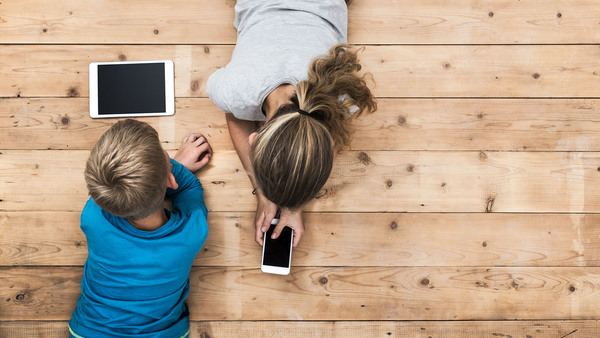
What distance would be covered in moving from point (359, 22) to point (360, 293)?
0.82m

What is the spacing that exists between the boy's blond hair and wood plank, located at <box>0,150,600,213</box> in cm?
40

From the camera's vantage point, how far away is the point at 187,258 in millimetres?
996

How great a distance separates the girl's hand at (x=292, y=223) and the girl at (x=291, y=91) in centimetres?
24

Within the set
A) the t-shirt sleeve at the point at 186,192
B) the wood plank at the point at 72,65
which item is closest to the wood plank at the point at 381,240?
the t-shirt sleeve at the point at 186,192

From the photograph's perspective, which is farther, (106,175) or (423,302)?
(423,302)

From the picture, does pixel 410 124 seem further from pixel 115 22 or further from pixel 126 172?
pixel 115 22

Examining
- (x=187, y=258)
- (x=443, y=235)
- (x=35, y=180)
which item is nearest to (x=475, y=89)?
(x=443, y=235)

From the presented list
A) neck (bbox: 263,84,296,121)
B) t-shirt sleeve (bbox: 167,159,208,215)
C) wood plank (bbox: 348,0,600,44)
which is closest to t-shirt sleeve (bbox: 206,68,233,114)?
neck (bbox: 263,84,296,121)

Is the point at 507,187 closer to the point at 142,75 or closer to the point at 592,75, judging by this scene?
the point at 592,75

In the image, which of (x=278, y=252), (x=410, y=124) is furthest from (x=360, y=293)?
(x=410, y=124)

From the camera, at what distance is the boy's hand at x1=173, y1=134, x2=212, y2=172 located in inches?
45.6

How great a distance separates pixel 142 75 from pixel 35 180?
0.44 meters

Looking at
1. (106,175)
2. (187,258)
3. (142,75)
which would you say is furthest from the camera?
(142,75)

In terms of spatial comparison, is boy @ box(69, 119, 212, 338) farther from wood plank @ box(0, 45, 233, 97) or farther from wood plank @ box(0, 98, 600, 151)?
wood plank @ box(0, 45, 233, 97)
